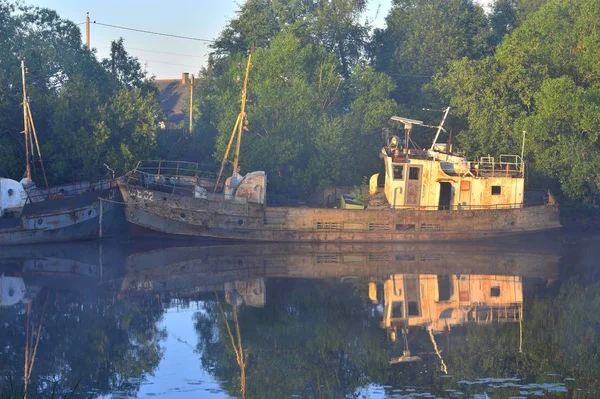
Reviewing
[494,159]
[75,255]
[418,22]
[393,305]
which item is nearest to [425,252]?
[494,159]

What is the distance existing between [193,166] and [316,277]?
57.2 feet

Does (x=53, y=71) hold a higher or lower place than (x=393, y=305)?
higher

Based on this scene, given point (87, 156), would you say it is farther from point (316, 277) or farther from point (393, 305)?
point (393, 305)

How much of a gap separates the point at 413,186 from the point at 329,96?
388 inches

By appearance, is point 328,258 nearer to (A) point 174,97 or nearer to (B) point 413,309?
(B) point 413,309

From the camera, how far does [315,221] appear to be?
3797 cm

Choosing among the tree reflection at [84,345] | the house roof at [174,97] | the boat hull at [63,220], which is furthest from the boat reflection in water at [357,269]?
the house roof at [174,97]

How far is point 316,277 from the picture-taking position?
3039cm

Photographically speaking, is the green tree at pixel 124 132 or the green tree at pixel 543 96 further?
the green tree at pixel 124 132

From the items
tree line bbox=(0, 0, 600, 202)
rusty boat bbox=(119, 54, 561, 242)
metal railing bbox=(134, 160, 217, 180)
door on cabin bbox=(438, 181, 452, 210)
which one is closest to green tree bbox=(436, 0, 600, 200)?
tree line bbox=(0, 0, 600, 202)

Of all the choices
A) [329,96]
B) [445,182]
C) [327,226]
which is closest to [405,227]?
[445,182]

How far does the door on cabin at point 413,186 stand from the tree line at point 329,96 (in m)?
4.42

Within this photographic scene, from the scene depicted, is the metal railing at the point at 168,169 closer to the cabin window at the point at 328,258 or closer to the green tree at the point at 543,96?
the cabin window at the point at 328,258

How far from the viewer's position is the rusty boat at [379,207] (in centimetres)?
3738
